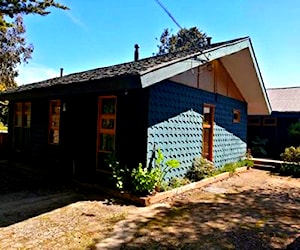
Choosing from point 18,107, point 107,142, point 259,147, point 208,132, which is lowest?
point 259,147

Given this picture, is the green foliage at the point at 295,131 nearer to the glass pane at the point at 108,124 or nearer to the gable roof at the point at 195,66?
the gable roof at the point at 195,66

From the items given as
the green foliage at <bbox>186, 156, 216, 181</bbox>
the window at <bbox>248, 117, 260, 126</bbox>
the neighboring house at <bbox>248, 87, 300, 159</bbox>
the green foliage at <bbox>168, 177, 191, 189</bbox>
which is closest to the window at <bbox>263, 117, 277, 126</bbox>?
the neighboring house at <bbox>248, 87, 300, 159</bbox>

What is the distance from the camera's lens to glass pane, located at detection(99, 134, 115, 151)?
23.7ft

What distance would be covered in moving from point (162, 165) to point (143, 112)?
1493 millimetres

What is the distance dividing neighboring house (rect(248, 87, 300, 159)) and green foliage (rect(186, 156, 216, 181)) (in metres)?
7.56

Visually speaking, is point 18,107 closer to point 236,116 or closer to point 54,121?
point 54,121

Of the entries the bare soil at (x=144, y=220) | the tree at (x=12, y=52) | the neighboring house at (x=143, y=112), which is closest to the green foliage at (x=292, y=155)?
the neighboring house at (x=143, y=112)

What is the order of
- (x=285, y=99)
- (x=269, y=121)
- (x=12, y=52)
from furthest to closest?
(x=12, y=52), (x=285, y=99), (x=269, y=121)

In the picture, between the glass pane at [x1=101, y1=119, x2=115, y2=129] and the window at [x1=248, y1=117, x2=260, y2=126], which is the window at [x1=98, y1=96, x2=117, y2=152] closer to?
the glass pane at [x1=101, y1=119, x2=115, y2=129]

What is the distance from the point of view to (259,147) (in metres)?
14.8

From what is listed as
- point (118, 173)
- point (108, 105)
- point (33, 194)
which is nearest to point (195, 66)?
point (108, 105)

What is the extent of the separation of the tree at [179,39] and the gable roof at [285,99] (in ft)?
82.5

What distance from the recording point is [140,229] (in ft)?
14.2

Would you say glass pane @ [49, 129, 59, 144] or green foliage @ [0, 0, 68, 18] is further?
glass pane @ [49, 129, 59, 144]
